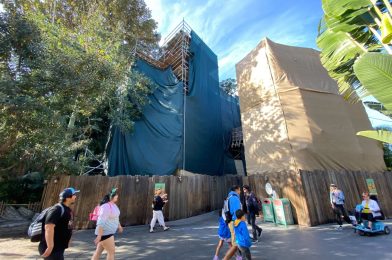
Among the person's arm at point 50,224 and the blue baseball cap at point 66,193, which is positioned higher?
the blue baseball cap at point 66,193

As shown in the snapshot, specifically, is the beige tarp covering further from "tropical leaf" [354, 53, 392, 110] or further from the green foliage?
the green foliage

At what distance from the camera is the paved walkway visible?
18.8 ft

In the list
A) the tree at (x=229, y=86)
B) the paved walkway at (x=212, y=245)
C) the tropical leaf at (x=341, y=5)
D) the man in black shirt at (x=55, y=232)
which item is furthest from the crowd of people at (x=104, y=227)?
the tree at (x=229, y=86)

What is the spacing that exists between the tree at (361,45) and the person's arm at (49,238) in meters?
3.87

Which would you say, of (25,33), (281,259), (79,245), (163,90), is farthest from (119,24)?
(281,259)

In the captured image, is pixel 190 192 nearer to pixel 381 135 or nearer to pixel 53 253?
pixel 53 253

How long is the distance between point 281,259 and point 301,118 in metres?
8.78

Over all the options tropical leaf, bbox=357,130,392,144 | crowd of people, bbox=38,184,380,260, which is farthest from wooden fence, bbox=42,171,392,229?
tropical leaf, bbox=357,130,392,144

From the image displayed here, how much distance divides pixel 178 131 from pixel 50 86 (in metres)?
9.01

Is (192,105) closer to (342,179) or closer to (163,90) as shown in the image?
(163,90)

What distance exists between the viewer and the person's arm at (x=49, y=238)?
295cm

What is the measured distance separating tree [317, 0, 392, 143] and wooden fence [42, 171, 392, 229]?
646 centimetres

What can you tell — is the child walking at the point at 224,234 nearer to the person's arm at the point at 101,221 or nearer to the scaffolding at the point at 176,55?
the person's arm at the point at 101,221

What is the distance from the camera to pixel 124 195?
1047 cm
